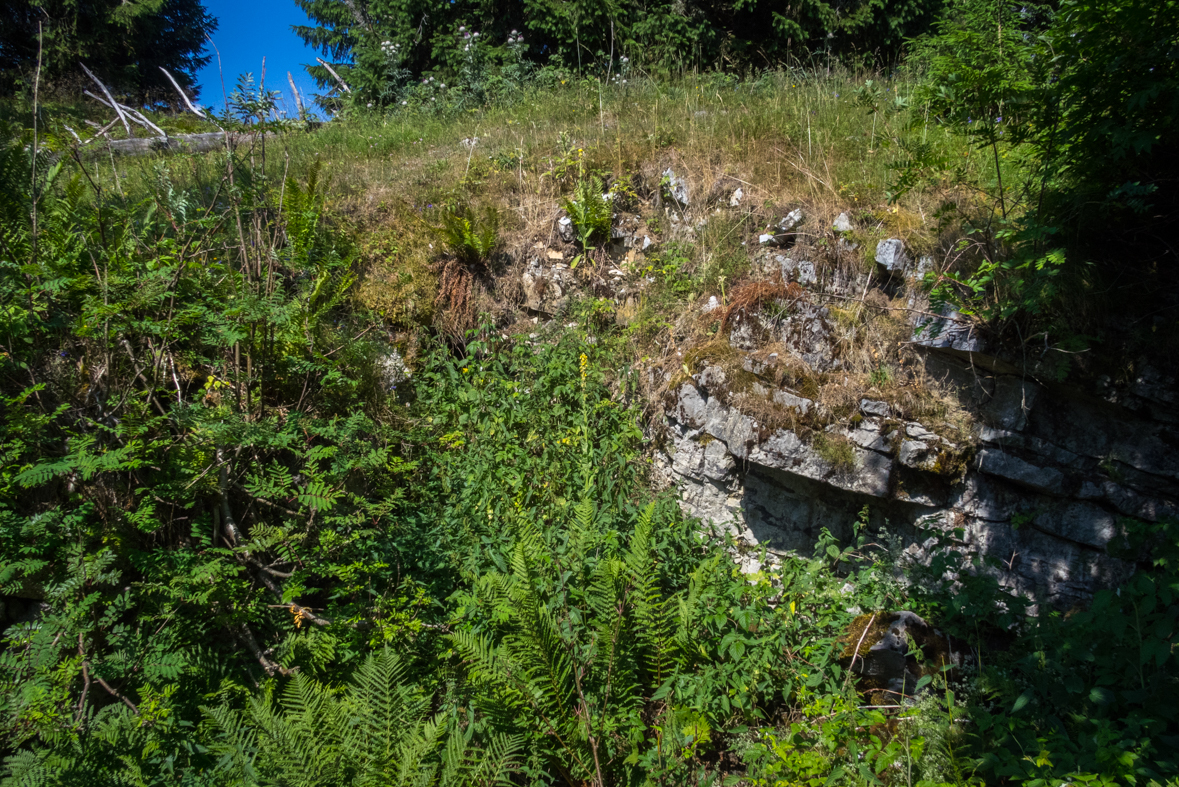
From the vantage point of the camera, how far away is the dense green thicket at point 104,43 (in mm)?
11797

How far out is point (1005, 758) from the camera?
2246 mm

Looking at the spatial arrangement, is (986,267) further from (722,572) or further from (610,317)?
(610,317)

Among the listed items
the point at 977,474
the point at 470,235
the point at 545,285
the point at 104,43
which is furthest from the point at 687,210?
the point at 104,43

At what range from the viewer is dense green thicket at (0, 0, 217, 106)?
464 inches

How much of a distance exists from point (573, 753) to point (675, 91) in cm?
723

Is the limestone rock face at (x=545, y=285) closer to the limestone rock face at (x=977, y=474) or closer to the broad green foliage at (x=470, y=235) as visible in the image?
the broad green foliage at (x=470, y=235)

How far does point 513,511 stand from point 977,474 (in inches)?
124

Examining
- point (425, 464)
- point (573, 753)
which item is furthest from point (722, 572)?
point (425, 464)

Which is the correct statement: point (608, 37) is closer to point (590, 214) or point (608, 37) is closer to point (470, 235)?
point (590, 214)

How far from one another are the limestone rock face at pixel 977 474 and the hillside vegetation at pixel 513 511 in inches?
7.6

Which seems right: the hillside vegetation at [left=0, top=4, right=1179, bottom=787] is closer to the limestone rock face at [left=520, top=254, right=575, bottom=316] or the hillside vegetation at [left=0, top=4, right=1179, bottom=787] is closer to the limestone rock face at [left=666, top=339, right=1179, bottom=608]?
the limestone rock face at [left=666, top=339, right=1179, bottom=608]

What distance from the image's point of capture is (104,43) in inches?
520

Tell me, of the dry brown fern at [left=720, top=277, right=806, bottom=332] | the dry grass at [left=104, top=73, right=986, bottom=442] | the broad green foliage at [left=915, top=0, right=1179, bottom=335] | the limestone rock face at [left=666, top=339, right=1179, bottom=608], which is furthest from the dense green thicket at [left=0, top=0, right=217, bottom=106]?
the broad green foliage at [left=915, top=0, right=1179, bottom=335]

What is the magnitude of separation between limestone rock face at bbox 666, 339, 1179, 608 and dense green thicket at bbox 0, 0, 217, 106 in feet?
40.6
